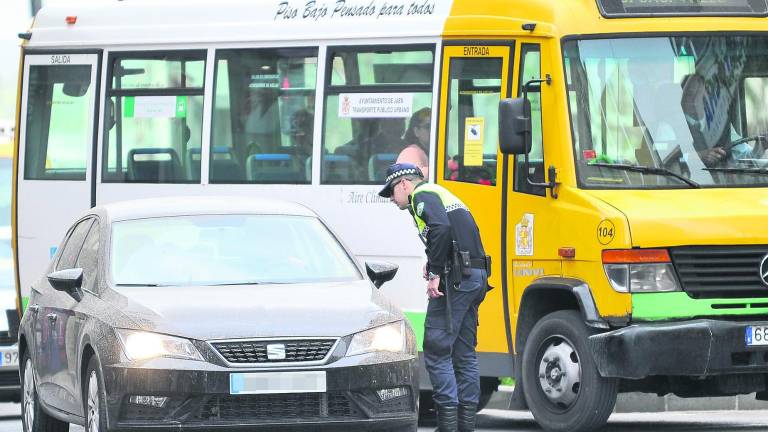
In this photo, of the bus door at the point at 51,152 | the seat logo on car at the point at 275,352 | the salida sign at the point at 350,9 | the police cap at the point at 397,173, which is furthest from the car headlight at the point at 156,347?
the bus door at the point at 51,152

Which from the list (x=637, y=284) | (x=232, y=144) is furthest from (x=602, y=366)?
(x=232, y=144)

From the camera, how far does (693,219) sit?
11773 mm

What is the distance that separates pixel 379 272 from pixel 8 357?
240 inches

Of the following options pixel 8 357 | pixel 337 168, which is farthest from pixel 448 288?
pixel 8 357

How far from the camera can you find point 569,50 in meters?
12.6

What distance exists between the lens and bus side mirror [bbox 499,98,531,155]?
1238 centimetres

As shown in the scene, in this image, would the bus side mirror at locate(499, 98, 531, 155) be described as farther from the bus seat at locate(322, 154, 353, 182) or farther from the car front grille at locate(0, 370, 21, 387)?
the car front grille at locate(0, 370, 21, 387)

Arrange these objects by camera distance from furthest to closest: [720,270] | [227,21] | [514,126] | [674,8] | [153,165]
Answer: [153,165], [227,21], [674,8], [514,126], [720,270]

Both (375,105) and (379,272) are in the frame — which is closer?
(379,272)

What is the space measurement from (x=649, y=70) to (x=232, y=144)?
3.96 metres

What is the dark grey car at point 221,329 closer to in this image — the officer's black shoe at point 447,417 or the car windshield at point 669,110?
the officer's black shoe at point 447,417

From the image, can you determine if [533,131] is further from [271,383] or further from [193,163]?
[271,383]

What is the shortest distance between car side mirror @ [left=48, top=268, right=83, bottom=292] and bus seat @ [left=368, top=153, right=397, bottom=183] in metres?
3.88

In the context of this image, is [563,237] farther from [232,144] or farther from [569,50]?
[232,144]
